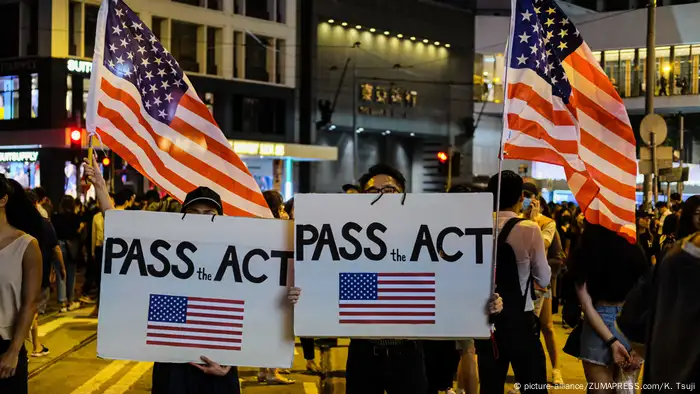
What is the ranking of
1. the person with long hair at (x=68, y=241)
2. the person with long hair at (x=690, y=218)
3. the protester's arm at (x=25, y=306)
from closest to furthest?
the protester's arm at (x=25, y=306) → the person with long hair at (x=690, y=218) → the person with long hair at (x=68, y=241)

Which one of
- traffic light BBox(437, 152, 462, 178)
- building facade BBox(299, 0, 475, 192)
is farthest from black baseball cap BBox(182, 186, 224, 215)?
building facade BBox(299, 0, 475, 192)

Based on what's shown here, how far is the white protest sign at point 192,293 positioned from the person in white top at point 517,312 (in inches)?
80.1

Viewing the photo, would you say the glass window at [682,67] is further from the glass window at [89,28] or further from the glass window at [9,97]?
the glass window at [9,97]

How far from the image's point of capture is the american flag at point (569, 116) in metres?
6.11

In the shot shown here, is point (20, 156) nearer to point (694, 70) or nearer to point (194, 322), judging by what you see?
point (694, 70)

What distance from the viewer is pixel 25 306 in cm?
495

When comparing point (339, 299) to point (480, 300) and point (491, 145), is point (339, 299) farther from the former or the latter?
point (491, 145)

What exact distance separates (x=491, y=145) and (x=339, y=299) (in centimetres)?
5128

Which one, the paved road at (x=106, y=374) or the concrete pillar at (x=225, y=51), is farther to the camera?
the concrete pillar at (x=225, y=51)

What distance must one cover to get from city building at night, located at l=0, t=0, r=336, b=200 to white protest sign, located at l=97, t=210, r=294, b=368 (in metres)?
25.9

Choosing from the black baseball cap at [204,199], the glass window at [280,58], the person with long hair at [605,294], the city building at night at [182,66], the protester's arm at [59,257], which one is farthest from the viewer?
the glass window at [280,58]

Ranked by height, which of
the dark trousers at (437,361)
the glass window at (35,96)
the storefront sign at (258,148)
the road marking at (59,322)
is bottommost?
the road marking at (59,322)

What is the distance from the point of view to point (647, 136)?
1814cm

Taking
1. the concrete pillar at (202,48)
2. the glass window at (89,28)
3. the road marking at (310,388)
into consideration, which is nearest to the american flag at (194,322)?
the road marking at (310,388)
